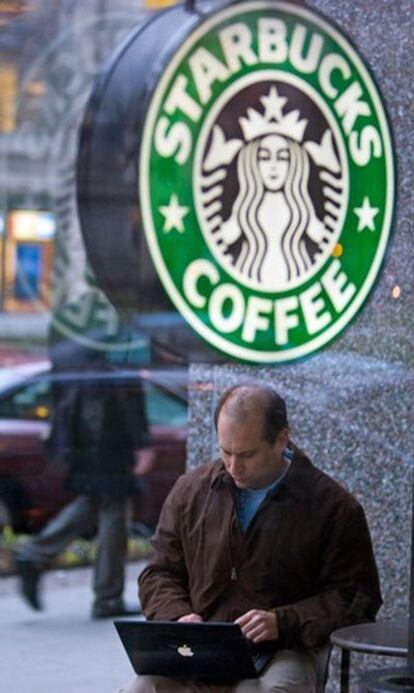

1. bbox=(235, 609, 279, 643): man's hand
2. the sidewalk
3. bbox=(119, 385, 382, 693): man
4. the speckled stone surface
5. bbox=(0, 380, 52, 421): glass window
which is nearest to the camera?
bbox=(235, 609, 279, 643): man's hand

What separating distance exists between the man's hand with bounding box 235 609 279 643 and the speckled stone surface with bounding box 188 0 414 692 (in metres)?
1.02

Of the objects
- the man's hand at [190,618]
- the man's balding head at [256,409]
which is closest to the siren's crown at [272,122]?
the man's balding head at [256,409]

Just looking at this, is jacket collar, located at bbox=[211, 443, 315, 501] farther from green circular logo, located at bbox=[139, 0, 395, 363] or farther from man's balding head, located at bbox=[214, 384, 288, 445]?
green circular logo, located at bbox=[139, 0, 395, 363]

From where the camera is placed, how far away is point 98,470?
584 cm

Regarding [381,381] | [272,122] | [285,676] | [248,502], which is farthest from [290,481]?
[272,122]

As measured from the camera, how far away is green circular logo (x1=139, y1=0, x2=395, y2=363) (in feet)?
18.0

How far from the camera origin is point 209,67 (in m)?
5.45

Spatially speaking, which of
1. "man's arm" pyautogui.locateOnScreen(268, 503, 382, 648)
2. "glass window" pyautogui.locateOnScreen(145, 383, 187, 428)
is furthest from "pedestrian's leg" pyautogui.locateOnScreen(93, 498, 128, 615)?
"man's arm" pyautogui.locateOnScreen(268, 503, 382, 648)

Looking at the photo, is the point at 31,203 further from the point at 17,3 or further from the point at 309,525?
the point at 309,525

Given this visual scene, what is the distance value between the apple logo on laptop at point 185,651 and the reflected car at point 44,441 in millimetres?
1057

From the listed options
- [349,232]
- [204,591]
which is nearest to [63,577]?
[204,591]

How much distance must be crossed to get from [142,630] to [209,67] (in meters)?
1.75

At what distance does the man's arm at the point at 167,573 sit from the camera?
4.96 m

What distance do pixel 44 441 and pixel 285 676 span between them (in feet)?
3.96
